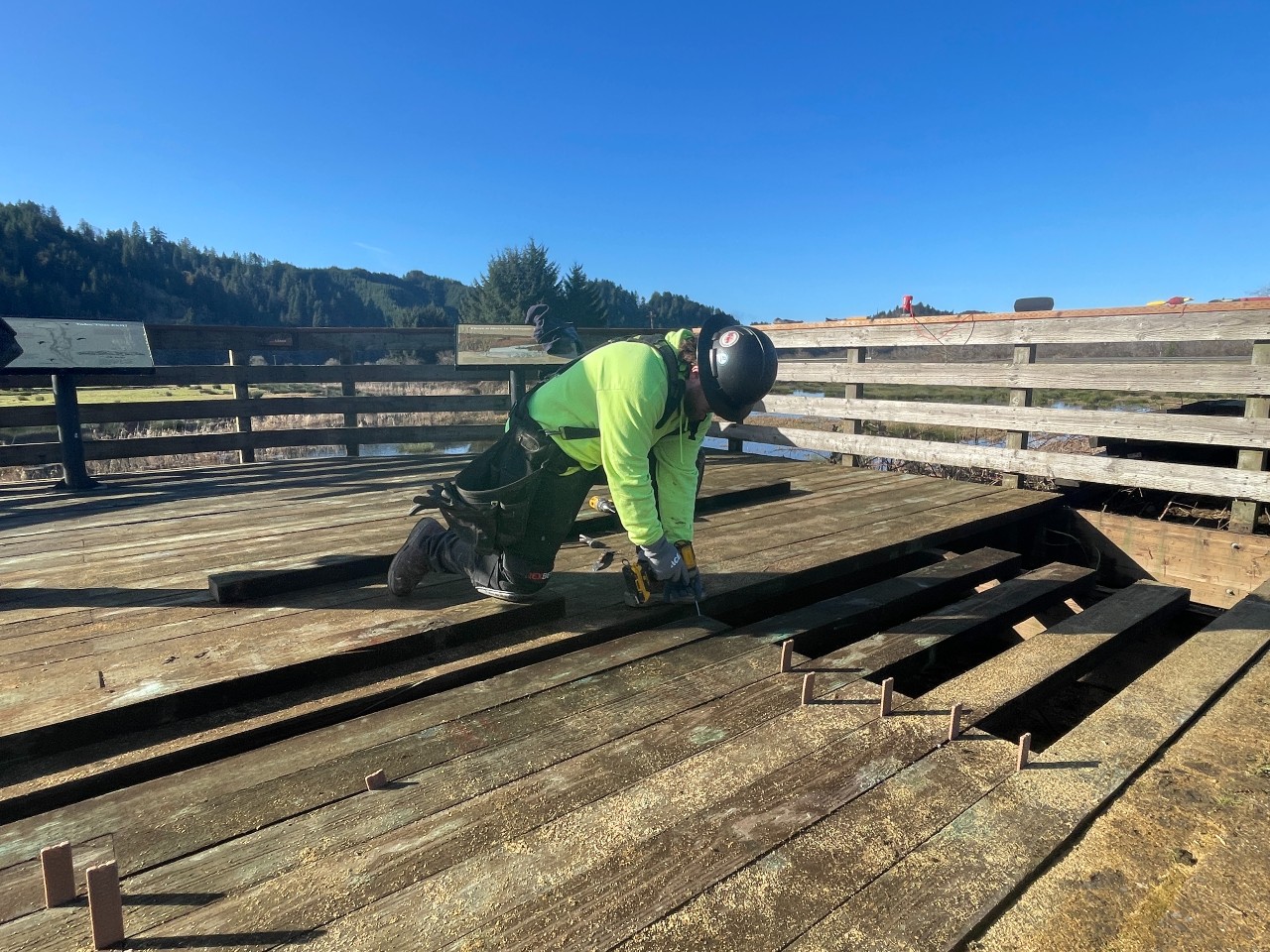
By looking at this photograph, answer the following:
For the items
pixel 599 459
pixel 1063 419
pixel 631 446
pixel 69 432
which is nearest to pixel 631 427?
pixel 631 446

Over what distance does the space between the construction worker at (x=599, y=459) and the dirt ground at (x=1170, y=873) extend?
1.77m

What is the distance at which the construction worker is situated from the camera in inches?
A: 115

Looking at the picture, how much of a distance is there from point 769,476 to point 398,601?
168 inches

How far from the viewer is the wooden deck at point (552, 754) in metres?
1.60

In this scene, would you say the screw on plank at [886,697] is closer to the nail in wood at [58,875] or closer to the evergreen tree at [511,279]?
the nail in wood at [58,875]

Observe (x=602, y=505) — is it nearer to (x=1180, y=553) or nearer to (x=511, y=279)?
(x=1180, y=553)

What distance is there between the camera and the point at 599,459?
11.0 feet

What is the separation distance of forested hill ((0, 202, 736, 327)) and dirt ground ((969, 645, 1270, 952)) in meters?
50.6

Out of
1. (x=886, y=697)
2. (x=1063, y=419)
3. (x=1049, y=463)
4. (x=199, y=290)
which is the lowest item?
(x=886, y=697)

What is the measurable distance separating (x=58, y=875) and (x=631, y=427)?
2.14 metres

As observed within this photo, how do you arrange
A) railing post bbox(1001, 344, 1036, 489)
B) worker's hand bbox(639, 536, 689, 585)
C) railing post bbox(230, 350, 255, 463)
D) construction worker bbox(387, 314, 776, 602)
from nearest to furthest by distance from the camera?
1. construction worker bbox(387, 314, 776, 602)
2. worker's hand bbox(639, 536, 689, 585)
3. railing post bbox(1001, 344, 1036, 489)
4. railing post bbox(230, 350, 255, 463)

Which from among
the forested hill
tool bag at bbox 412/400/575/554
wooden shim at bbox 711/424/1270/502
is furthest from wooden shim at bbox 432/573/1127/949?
the forested hill

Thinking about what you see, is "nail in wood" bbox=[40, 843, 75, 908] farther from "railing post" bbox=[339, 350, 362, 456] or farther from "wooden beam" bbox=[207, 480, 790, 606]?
"railing post" bbox=[339, 350, 362, 456]

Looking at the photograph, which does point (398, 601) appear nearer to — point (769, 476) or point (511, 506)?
point (511, 506)
